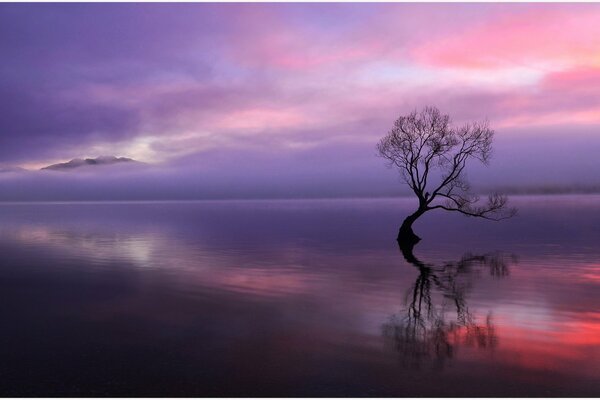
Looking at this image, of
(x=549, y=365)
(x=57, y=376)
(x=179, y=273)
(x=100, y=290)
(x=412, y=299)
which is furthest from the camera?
(x=179, y=273)

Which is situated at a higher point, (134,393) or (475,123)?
(475,123)

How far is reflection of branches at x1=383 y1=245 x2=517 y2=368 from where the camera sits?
573 inches

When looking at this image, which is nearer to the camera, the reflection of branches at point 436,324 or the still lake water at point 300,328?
the still lake water at point 300,328

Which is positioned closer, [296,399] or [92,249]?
[296,399]

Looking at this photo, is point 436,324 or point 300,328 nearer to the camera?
point 300,328

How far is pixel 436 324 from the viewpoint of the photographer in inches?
701

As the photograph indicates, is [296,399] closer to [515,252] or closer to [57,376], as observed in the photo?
[57,376]

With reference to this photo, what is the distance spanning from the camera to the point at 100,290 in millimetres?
24641

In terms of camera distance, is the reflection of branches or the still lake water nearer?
the still lake water

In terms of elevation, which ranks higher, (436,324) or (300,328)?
(300,328)

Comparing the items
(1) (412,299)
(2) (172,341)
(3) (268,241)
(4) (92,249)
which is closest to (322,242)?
(3) (268,241)

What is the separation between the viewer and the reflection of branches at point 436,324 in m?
14.5

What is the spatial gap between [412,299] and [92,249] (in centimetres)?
3509

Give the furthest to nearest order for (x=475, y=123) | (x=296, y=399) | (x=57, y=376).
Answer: (x=475, y=123), (x=57, y=376), (x=296, y=399)
